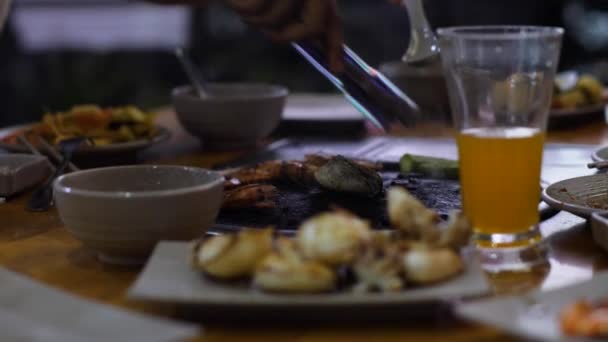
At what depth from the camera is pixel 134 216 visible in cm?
107

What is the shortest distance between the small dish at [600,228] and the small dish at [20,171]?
910 mm

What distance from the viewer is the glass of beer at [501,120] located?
3.48 feet

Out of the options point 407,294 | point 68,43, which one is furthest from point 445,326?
point 68,43

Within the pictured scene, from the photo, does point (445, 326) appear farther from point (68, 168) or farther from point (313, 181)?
point (68, 168)

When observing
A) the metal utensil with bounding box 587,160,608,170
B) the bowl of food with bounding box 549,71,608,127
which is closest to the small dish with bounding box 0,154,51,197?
the metal utensil with bounding box 587,160,608,170

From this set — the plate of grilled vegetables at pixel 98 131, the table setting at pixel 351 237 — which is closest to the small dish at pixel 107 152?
the plate of grilled vegetables at pixel 98 131

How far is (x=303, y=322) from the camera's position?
916 millimetres

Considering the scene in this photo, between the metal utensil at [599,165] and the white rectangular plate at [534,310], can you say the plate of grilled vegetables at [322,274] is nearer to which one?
the white rectangular plate at [534,310]

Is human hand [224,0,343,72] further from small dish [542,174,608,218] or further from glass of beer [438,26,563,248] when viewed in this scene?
small dish [542,174,608,218]

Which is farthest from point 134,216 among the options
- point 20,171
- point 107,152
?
point 107,152

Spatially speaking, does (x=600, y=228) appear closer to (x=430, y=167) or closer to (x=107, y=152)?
(x=430, y=167)

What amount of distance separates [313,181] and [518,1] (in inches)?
156

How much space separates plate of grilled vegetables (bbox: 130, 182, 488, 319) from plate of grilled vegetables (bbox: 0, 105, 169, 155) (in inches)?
33.2

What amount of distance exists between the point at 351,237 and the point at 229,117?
1.07 meters
